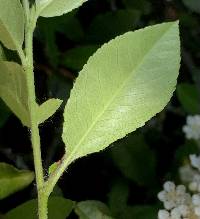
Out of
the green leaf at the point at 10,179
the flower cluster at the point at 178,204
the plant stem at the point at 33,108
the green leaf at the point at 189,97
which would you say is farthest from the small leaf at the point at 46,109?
the green leaf at the point at 189,97

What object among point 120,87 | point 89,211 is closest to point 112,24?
point 89,211

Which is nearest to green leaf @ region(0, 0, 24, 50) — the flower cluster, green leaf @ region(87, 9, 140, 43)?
the flower cluster

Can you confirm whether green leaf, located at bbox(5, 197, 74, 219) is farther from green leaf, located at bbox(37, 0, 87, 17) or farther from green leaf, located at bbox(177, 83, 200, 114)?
green leaf, located at bbox(177, 83, 200, 114)

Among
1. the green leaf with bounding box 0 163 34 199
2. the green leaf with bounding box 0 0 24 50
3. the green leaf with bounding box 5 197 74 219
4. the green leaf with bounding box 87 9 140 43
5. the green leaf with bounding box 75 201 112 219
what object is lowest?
the green leaf with bounding box 75 201 112 219

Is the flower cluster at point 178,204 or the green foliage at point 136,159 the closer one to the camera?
the flower cluster at point 178,204

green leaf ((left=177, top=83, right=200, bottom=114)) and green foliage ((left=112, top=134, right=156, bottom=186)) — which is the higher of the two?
green leaf ((left=177, top=83, right=200, bottom=114))

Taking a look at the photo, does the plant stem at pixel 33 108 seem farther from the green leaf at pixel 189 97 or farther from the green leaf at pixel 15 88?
the green leaf at pixel 189 97

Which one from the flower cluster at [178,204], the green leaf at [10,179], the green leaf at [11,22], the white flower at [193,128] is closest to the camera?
the green leaf at [11,22]
